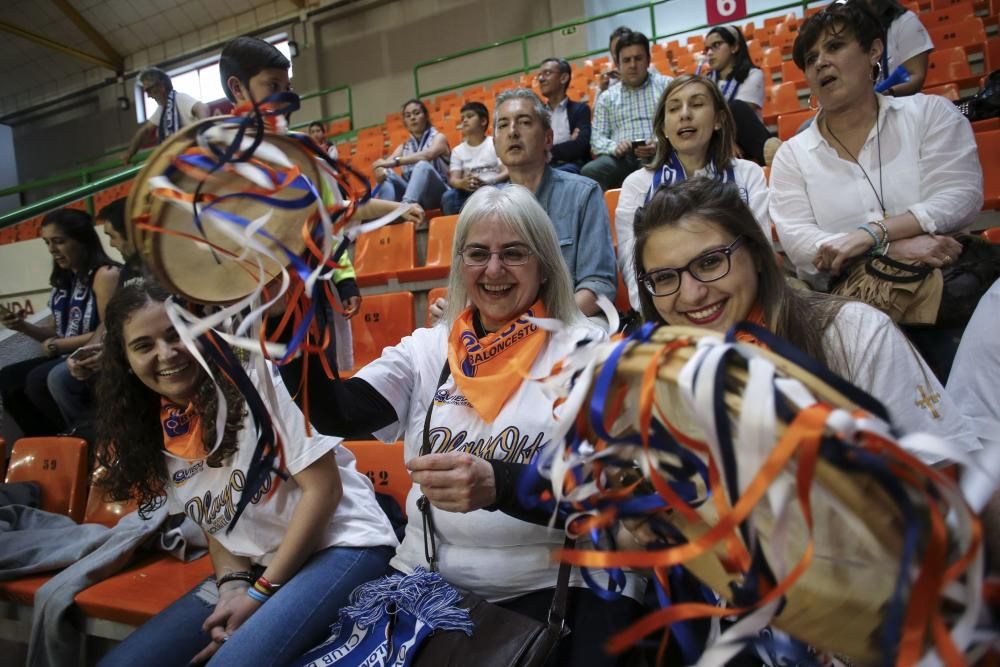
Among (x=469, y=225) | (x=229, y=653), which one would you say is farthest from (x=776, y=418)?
(x=229, y=653)

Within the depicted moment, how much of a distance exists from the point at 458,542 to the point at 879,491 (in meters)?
0.99

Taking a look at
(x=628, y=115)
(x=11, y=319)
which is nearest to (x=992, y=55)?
(x=628, y=115)

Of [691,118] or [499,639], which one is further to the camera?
[691,118]

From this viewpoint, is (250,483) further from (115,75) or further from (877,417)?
(115,75)

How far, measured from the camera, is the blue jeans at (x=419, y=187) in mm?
4762

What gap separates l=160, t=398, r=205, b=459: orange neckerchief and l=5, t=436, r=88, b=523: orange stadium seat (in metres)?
1.19

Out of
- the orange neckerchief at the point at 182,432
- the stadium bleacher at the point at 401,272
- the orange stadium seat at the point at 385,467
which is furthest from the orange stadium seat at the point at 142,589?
the orange stadium seat at the point at 385,467

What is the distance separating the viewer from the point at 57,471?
262 centimetres

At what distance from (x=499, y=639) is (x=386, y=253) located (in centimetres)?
359

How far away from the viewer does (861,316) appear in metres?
1.10

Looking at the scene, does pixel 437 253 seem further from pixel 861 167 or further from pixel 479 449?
pixel 479 449

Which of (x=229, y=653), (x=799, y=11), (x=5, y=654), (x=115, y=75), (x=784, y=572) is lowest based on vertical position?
(x=5, y=654)

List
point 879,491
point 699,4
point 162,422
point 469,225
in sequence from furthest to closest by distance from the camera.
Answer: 1. point 699,4
2. point 162,422
3. point 469,225
4. point 879,491

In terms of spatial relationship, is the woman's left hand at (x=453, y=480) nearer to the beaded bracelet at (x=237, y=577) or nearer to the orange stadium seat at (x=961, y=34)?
the beaded bracelet at (x=237, y=577)
